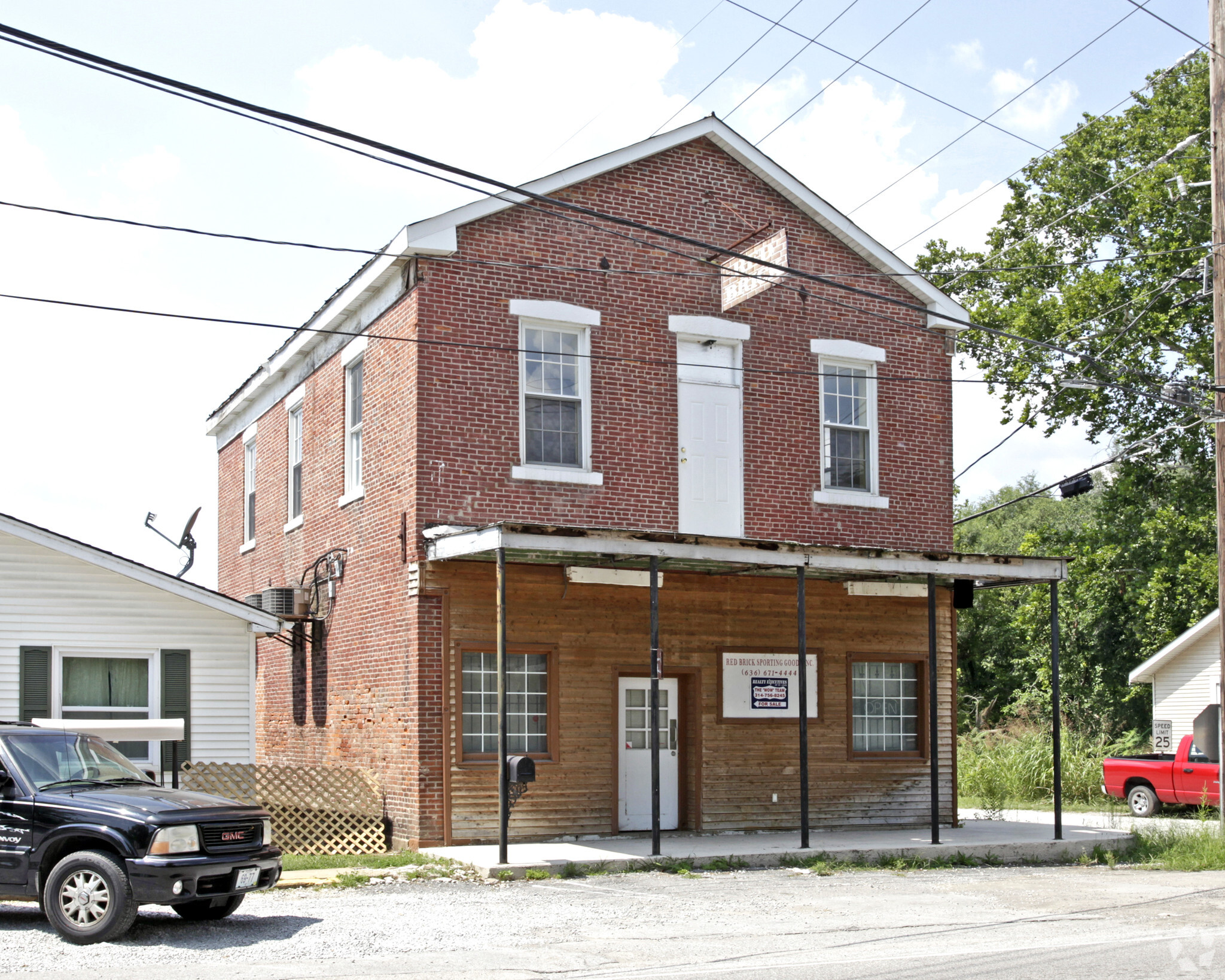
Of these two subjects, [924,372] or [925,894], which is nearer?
[925,894]

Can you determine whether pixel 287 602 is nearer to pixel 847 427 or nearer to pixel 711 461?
pixel 711 461

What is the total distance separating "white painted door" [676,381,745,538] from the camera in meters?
18.7

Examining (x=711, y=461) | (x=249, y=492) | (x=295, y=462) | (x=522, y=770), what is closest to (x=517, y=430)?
(x=711, y=461)

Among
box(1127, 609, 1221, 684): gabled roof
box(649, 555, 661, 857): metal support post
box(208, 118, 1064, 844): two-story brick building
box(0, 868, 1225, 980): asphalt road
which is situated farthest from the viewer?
box(1127, 609, 1221, 684): gabled roof

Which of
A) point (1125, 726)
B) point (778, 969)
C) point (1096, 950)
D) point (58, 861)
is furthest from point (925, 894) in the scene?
A: point (1125, 726)

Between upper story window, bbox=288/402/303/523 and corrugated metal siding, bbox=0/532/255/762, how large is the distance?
156 inches

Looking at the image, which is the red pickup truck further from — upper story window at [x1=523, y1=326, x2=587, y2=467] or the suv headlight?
the suv headlight

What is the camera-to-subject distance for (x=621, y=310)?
60.8ft

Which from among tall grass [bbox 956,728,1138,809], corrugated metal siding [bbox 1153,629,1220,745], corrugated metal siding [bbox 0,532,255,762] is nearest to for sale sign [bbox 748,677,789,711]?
corrugated metal siding [bbox 0,532,255,762]

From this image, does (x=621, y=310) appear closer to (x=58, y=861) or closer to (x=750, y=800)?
(x=750, y=800)

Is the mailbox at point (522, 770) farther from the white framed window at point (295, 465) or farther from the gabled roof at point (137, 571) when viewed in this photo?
the white framed window at point (295, 465)

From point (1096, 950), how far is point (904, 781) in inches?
380

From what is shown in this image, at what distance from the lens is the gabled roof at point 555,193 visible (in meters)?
17.3

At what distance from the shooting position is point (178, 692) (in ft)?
57.7
